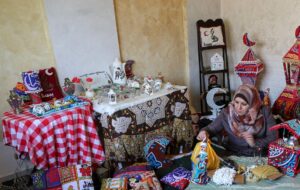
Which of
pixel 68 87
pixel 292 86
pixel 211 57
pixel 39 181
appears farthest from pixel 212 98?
pixel 39 181

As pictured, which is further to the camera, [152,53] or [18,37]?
[152,53]

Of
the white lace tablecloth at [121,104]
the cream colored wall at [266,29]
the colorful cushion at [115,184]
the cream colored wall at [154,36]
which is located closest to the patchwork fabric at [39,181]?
the colorful cushion at [115,184]

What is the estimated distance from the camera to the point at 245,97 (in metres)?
2.20

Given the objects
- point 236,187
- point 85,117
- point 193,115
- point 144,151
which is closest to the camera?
point 236,187

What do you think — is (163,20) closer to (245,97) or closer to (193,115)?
(193,115)

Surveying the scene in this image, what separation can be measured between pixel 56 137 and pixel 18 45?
94 centimetres

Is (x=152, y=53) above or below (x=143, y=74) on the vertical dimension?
above

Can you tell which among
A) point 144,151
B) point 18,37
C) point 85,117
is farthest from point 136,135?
point 18,37

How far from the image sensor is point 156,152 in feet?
7.92

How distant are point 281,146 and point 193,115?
1384 millimetres

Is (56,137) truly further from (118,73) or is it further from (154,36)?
(154,36)

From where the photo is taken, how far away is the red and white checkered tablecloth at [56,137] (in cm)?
209

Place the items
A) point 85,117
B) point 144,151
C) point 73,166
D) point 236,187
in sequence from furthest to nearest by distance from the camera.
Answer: point 144,151, point 85,117, point 73,166, point 236,187

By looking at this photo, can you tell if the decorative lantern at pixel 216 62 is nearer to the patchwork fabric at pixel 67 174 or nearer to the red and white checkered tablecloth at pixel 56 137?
the red and white checkered tablecloth at pixel 56 137
